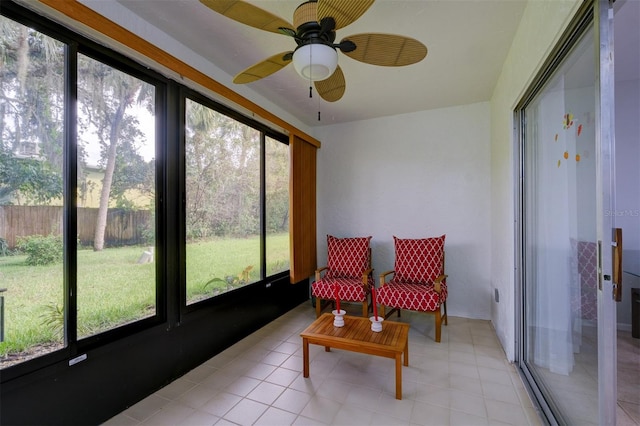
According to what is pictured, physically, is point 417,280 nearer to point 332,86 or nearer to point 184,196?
point 332,86

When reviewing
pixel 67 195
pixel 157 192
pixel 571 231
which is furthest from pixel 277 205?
pixel 571 231

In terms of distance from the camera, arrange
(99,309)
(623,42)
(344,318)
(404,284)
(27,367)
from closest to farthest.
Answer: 1. (27,367)
2. (99,309)
3. (623,42)
4. (344,318)
5. (404,284)

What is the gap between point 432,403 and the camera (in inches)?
70.7

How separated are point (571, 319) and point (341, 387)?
4.66 ft

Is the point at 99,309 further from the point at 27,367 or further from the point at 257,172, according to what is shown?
the point at 257,172

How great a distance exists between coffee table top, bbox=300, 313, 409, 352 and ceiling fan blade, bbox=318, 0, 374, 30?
1.89m

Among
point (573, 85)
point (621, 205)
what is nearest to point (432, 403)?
point (573, 85)

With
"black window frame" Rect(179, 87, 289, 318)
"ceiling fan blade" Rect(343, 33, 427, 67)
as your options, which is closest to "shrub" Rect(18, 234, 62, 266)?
"black window frame" Rect(179, 87, 289, 318)

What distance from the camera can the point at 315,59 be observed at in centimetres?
136

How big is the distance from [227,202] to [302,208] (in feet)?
3.69

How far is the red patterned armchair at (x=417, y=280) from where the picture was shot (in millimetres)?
2705

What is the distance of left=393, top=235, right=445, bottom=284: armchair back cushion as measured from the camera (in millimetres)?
3124

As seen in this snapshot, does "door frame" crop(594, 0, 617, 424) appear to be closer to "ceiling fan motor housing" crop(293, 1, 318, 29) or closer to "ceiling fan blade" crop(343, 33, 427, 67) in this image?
"ceiling fan blade" crop(343, 33, 427, 67)

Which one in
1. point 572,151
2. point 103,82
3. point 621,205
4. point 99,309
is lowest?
point 99,309
